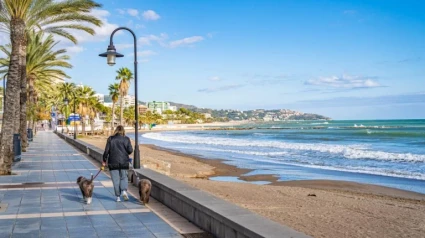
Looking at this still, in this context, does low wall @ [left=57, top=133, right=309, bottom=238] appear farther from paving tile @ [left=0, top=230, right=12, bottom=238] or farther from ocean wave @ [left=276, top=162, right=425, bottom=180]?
ocean wave @ [left=276, top=162, right=425, bottom=180]

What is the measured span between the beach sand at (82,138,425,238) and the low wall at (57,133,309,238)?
301 cm

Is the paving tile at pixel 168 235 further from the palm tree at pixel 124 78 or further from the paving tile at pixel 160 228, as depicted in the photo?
the palm tree at pixel 124 78

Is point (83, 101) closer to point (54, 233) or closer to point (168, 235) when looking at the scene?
point (54, 233)

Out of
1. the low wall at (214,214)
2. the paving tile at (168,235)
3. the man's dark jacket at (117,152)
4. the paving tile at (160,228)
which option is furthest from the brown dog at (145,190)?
the paving tile at (168,235)

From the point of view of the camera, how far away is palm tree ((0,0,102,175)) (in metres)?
14.3

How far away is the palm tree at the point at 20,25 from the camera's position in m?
14.3

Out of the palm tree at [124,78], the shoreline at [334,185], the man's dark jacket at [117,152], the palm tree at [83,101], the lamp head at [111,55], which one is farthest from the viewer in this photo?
the palm tree at [83,101]

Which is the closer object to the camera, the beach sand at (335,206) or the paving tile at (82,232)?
the paving tile at (82,232)

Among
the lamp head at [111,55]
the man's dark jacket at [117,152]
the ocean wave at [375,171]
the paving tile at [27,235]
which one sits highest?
the lamp head at [111,55]

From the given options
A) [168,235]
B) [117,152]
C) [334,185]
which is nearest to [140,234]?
[168,235]

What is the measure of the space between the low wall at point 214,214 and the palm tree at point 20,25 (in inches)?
293

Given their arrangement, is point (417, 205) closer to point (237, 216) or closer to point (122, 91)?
point (237, 216)

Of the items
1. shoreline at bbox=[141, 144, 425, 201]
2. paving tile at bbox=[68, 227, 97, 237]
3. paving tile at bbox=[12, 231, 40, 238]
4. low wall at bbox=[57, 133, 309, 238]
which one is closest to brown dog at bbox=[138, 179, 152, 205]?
low wall at bbox=[57, 133, 309, 238]

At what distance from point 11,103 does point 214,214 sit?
11.0 meters
